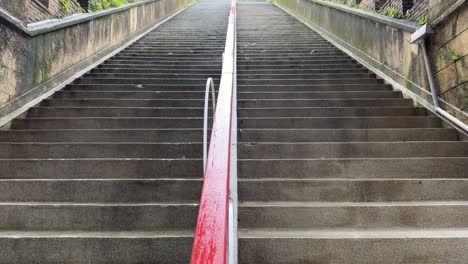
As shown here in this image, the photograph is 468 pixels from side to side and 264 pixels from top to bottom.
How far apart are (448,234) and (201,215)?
195 centimetres

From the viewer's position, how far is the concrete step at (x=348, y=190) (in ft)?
9.72

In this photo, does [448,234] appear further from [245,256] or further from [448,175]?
[245,256]

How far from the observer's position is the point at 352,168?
330 centimetres

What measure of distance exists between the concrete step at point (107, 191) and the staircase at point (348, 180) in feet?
1.52

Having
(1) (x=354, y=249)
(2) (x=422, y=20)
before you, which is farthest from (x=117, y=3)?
(1) (x=354, y=249)

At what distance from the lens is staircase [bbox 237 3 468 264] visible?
7.80 ft

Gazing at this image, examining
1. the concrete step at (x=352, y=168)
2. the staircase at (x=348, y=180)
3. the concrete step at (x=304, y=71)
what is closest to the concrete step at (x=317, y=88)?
the staircase at (x=348, y=180)

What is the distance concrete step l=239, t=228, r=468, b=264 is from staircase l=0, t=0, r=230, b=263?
1.50 ft

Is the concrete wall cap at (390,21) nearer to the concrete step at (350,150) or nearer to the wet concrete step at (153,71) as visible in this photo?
the concrete step at (350,150)

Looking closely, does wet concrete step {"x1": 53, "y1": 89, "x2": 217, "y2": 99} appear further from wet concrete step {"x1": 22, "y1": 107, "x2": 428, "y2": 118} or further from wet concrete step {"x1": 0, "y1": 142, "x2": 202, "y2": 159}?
wet concrete step {"x1": 0, "y1": 142, "x2": 202, "y2": 159}

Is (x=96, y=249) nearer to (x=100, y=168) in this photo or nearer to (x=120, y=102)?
(x=100, y=168)

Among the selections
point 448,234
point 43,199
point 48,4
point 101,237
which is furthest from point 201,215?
point 48,4

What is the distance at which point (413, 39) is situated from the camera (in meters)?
4.98

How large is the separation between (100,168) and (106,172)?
62mm
